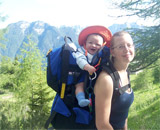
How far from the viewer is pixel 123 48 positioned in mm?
1387

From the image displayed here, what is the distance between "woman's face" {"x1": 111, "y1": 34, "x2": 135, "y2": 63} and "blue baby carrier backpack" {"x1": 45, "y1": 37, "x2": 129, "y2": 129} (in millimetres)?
112

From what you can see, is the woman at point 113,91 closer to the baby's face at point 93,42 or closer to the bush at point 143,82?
the baby's face at point 93,42

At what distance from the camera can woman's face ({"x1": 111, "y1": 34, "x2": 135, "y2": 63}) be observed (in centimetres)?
138

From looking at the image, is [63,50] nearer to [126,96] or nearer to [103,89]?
[103,89]

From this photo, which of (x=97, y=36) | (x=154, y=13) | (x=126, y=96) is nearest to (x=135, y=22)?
(x=154, y=13)

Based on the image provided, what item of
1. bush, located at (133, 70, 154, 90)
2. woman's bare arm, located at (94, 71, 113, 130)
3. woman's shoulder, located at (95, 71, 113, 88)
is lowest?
bush, located at (133, 70, 154, 90)

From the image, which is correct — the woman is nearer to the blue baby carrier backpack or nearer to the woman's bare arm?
the woman's bare arm

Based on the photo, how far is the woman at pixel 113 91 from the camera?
1234 mm

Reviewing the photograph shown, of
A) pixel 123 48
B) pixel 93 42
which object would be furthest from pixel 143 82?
pixel 123 48

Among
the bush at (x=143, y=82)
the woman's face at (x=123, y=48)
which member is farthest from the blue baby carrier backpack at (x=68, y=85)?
the bush at (x=143, y=82)

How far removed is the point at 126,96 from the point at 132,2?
4.43 metres

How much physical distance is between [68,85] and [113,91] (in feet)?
1.65

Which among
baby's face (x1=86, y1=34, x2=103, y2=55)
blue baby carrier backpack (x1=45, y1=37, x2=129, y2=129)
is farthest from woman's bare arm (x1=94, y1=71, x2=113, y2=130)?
baby's face (x1=86, y1=34, x2=103, y2=55)

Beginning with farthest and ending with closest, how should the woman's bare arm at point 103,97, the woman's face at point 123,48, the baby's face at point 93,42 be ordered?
1. the baby's face at point 93,42
2. the woman's face at point 123,48
3. the woman's bare arm at point 103,97
